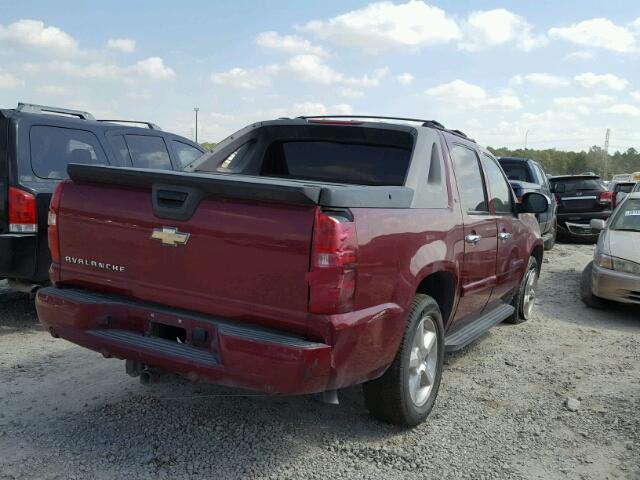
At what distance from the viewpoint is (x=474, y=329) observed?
15.0 feet

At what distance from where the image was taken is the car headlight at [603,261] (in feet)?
23.0

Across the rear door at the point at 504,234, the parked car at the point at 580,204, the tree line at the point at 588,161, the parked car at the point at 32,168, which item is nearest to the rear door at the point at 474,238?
the rear door at the point at 504,234

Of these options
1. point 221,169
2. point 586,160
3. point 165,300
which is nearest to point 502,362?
point 221,169

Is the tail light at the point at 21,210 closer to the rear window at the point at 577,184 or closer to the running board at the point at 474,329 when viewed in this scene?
the running board at the point at 474,329

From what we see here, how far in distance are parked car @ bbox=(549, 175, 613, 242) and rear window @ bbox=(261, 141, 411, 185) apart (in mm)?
10926

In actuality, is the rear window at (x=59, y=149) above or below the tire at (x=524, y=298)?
above

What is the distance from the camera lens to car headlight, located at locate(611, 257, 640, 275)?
6773 millimetres

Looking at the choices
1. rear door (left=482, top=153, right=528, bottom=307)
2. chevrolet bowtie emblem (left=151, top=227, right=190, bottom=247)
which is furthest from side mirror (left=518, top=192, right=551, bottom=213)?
chevrolet bowtie emblem (left=151, top=227, right=190, bottom=247)

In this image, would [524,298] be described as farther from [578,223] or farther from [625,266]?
[578,223]

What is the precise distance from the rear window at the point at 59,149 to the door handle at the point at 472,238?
343 cm

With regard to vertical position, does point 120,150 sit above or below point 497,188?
above

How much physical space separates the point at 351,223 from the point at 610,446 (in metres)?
2.21

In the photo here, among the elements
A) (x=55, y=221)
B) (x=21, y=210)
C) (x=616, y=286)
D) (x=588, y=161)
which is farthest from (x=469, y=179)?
(x=588, y=161)

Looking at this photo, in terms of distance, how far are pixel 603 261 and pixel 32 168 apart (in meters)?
6.26
